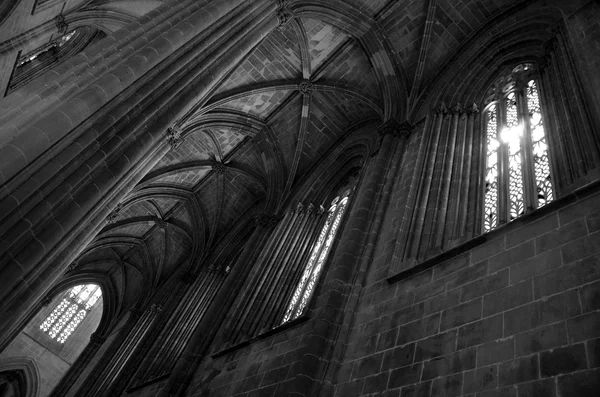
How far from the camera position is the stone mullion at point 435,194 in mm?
7590

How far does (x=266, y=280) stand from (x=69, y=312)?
1947 cm

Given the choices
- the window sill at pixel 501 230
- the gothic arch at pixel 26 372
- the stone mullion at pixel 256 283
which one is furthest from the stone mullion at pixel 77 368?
the window sill at pixel 501 230

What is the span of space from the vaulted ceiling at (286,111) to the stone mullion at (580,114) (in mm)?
3420

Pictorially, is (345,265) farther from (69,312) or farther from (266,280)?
(69,312)

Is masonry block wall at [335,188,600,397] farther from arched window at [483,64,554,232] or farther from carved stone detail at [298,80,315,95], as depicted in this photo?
carved stone detail at [298,80,315,95]

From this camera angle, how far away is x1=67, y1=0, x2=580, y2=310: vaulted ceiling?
11867mm

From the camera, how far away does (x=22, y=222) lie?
5438 mm

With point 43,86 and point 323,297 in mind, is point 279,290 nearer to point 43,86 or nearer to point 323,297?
point 323,297

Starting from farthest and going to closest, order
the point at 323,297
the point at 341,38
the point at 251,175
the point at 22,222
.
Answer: the point at 251,175 → the point at 341,38 → the point at 323,297 → the point at 22,222

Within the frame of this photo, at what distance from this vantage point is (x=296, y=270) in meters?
11.9

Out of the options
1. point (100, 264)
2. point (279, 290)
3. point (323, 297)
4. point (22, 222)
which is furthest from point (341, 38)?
point (100, 264)

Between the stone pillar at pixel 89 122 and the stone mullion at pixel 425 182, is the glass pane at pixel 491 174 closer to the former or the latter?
the stone mullion at pixel 425 182

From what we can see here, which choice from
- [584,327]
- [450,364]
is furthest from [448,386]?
[584,327]

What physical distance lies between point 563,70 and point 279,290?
773 cm
